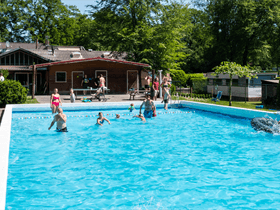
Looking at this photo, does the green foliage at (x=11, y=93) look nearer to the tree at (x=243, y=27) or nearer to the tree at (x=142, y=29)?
the tree at (x=142, y=29)

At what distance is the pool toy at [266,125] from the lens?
11789 millimetres

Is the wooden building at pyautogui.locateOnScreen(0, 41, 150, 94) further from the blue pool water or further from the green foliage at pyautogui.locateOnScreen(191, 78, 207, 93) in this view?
the blue pool water

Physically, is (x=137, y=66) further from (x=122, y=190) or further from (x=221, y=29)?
(x=122, y=190)

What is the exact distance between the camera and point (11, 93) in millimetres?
18578

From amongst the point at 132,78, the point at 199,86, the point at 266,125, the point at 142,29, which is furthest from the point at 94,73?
the point at 266,125

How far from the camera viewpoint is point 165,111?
19375mm

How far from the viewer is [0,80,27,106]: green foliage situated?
18047 mm

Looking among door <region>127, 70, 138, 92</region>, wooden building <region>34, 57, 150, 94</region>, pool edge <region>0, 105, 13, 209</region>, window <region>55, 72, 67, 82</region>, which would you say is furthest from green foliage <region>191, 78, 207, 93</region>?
pool edge <region>0, 105, 13, 209</region>

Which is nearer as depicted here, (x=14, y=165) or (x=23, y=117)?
(x=14, y=165)

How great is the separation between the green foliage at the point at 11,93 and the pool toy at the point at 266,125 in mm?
14167

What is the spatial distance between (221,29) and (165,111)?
2431 centimetres

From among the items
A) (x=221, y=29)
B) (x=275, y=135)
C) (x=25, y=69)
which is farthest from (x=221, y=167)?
(x=221, y=29)

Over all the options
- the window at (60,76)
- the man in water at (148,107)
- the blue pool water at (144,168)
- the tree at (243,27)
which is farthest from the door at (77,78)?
the tree at (243,27)

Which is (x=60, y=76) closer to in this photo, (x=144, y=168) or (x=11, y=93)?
(x=11, y=93)
